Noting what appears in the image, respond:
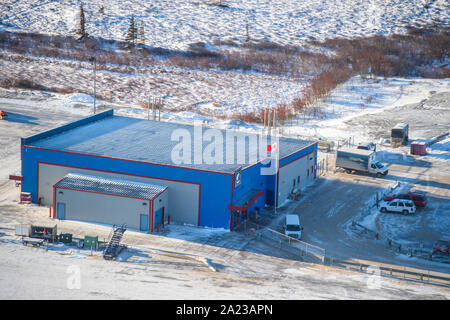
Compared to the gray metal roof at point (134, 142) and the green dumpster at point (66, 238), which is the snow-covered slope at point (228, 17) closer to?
the gray metal roof at point (134, 142)

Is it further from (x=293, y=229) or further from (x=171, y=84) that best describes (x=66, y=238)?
(x=171, y=84)

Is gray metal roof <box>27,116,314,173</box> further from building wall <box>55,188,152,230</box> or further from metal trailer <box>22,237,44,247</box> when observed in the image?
metal trailer <box>22,237,44,247</box>

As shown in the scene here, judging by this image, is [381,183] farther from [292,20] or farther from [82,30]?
[292,20]

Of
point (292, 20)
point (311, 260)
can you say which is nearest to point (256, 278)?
point (311, 260)

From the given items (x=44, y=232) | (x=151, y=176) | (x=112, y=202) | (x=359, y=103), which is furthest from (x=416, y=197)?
(x=359, y=103)

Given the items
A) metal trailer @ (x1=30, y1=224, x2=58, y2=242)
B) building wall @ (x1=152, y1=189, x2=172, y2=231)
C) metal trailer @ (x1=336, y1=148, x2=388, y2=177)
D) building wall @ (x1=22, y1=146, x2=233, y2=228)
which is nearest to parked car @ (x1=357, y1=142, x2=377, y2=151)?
metal trailer @ (x1=336, y1=148, x2=388, y2=177)
